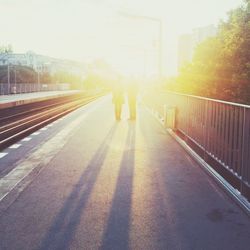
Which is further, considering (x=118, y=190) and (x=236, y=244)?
(x=118, y=190)

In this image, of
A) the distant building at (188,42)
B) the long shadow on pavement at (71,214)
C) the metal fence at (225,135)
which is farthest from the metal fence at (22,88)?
the distant building at (188,42)

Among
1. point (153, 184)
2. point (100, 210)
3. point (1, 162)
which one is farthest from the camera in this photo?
point (1, 162)

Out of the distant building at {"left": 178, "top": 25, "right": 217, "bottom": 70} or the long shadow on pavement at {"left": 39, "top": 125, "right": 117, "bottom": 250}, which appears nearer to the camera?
the long shadow on pavement at {"left": 39, "top": 125, "right": 117, "bottom": 250}

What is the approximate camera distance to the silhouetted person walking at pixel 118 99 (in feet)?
64.0

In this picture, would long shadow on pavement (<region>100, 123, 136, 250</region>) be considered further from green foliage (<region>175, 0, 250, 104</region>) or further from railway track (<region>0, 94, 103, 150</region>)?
green foliage (<region>175, 0, 250, 104</region>)

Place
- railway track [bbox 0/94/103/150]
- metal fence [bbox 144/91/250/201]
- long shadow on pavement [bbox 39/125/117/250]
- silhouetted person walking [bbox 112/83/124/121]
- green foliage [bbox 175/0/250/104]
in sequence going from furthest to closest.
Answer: green foliage [bbox 175/0/250/104] → silhouetted person walking [bbox 112/83/124/121] → railway track [bbox 0/94/103/150] → metal fence [bbox 144/91/250/201] → long shadow on pavement [bbox 39/125/117/250]

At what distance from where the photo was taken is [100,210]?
516 centimetres

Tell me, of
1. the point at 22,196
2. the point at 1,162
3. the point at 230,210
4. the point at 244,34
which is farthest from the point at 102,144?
the point at 244,34

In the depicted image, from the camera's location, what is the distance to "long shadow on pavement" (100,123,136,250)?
410 cm

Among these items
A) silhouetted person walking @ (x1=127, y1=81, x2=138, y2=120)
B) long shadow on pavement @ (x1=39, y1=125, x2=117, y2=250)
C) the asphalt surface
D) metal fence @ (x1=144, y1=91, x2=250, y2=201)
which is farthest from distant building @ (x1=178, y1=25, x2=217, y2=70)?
long shadow on pavement @ (x1=39, y1=125, x2=117, y2=250)

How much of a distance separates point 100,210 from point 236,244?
1687 millimetres

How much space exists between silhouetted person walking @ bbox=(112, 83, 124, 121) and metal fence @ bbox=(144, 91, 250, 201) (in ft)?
27.8

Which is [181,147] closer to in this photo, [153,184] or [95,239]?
[153,184]

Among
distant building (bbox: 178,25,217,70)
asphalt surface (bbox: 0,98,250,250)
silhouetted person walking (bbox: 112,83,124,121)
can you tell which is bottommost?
asphalt surface (bbox: 0,98,250,250)
